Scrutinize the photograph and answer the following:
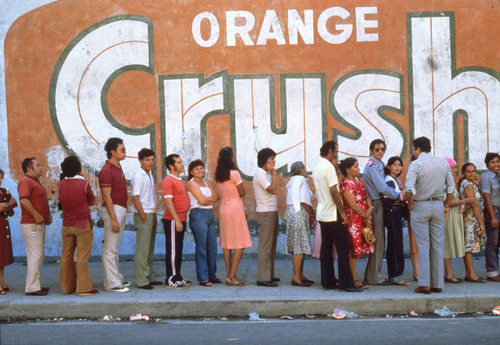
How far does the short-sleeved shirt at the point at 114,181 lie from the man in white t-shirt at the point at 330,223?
257cm

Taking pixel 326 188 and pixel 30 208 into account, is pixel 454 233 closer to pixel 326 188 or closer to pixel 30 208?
pixel 326 188

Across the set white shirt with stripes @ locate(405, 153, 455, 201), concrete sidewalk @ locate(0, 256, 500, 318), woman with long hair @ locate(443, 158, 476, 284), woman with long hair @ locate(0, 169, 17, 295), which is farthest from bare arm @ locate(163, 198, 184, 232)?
woman with long hair @ locate(443, 158, 476, 284)

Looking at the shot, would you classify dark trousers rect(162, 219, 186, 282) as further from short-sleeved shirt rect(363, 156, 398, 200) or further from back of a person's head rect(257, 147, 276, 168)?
short-sleeved shirt rect(363, 156, 398, 200)

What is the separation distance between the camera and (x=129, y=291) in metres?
9.25

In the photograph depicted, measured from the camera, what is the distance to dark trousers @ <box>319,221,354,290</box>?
898 centimetres

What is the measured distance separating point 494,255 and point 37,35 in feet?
26.9

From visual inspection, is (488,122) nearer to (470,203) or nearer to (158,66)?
(470,203)

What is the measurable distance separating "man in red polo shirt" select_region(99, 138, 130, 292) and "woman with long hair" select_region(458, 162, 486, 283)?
4574 mm

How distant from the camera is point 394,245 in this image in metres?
9.56

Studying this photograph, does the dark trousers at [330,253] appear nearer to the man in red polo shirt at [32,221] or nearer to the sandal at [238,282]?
the sandal at [238,282]

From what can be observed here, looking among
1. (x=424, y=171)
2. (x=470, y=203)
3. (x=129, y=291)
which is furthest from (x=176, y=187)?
(x=470, y=203)

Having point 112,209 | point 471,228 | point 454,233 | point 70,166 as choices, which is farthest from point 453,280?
point 70,166


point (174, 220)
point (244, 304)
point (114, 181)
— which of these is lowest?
point (244, 304)

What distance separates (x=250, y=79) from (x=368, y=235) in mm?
4023
